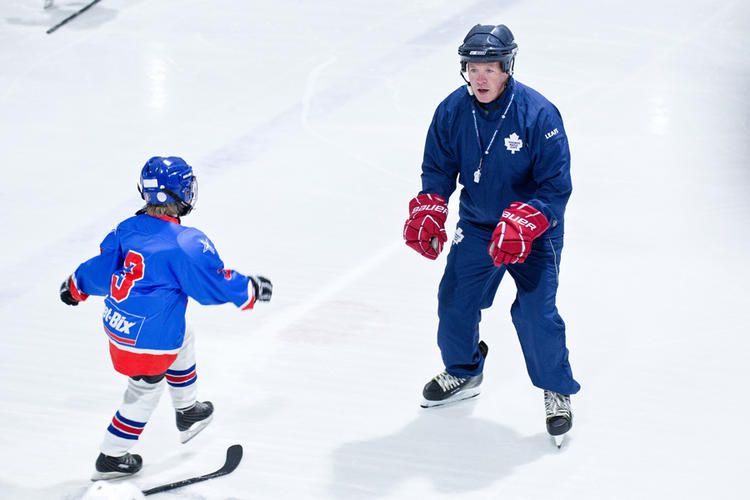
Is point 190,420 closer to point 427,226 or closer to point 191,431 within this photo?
point 191,431

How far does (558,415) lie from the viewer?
324 centimetres

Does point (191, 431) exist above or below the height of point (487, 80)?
below

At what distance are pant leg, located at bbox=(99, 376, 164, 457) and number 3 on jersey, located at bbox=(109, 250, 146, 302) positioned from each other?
303mm

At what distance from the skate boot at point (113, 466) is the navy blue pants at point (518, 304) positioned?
1132mm

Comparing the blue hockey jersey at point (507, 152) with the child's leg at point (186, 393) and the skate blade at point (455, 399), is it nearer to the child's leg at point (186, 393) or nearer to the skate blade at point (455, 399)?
the skate blade at point (455, 399)

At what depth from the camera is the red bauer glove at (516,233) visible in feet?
9.57

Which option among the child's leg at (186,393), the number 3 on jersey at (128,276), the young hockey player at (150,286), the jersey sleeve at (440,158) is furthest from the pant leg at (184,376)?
the jersey sleeve at (440,158)

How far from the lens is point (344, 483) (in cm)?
309

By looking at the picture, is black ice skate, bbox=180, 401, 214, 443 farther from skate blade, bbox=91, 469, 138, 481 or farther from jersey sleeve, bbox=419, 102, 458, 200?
jersey sleeve, bbox=419, 102, 458, 200

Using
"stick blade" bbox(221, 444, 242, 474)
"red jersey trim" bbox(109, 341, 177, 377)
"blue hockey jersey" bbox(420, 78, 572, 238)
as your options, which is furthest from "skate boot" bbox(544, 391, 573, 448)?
"red jersey trim" bbox(109, 341, 177, 377)

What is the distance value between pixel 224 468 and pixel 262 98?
11.1 ft

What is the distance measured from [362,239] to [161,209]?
1.78 metres

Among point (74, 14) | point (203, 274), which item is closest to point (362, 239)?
point (203, 274)

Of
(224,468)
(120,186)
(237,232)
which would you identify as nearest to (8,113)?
(120,186)
